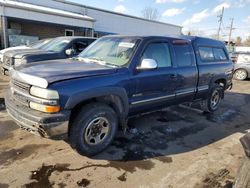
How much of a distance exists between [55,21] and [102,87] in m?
15.8

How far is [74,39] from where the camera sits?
848 cm

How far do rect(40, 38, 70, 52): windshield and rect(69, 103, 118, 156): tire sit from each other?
520cm

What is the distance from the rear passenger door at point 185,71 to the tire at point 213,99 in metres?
1.07

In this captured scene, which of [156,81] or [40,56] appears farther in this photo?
[40,56]

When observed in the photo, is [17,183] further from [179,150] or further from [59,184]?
[179,150]

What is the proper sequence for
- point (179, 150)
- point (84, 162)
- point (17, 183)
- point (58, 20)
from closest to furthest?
point (17, 183), point (84, 162), point (179, 150), point (58, 20)

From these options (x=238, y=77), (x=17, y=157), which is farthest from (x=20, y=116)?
(x=238, y=77)

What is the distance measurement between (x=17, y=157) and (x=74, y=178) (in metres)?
1.09

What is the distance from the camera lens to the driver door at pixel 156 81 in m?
4.11

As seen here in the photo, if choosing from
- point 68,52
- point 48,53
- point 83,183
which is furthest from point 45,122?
point 48,53

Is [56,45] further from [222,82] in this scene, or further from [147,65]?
[222,82]

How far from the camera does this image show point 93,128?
3643 mm

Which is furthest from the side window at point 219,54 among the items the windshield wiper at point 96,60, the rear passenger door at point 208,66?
the windshield wiper at point 96,60

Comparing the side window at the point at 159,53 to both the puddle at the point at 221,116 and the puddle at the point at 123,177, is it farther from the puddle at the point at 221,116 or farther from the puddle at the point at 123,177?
the puddle at the point at 221,116
